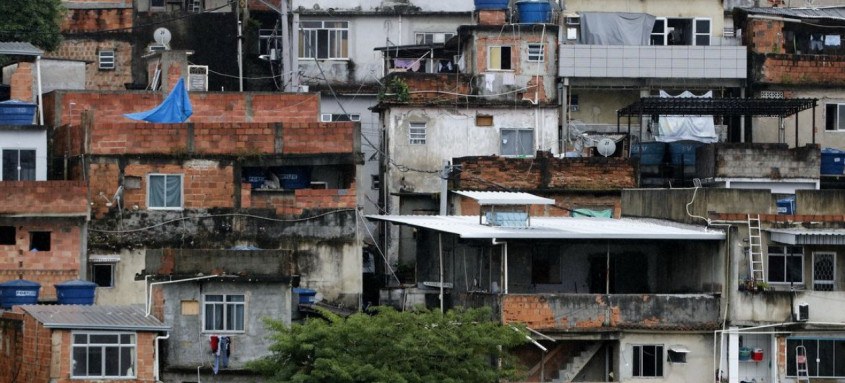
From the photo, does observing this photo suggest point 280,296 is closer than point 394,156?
Yes

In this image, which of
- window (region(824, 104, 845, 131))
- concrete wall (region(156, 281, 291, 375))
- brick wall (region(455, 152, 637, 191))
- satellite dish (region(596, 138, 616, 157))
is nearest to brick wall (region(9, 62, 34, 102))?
brick wall (region(455, 152, 637, 191))

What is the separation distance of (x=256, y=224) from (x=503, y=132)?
34.3 feet

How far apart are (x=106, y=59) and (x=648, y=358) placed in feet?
90.8

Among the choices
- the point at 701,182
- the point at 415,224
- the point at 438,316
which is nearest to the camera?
the point at 438,316

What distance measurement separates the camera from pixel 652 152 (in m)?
65.7

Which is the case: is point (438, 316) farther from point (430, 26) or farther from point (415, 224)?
point (430, 26)

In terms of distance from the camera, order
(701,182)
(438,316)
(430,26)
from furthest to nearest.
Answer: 1. (430,26)
2. (701,182)
3. (438,316)

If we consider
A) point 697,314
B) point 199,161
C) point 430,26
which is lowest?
point 697,314

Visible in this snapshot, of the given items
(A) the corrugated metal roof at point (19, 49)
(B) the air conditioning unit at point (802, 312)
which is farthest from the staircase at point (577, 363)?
(A) the corrugated metal roof at point (19, 49)

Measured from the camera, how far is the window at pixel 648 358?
2010 inches

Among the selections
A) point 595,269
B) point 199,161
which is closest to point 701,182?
point 595,269

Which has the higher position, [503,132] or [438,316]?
[503,132]

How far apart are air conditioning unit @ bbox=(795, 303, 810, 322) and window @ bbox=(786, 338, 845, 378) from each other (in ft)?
2.61

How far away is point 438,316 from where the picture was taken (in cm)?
4844
